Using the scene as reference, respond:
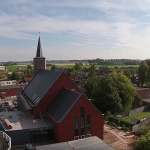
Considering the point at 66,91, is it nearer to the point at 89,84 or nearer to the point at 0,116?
the point at 0,116

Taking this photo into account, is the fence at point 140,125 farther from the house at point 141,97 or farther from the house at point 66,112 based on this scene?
the house at point 141,97

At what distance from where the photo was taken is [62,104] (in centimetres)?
2605

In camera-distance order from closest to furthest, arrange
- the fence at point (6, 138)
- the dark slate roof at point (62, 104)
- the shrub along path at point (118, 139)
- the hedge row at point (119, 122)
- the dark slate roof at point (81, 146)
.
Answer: the dark slate roof at point (81, 146) → the fence at point (6, 138) → the dark slate roof at point (62, 104) → the shrub along path at point (118, 139) → the hedge row at point (119, 122)

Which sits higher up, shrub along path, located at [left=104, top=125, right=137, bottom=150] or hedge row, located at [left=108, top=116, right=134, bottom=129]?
hedge row, located at [left=108, top=116, right=134, bottom=129]

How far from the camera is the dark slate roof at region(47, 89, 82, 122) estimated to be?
24.0 meters

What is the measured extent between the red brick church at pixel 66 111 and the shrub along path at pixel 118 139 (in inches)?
65.5

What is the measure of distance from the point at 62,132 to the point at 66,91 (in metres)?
6.91

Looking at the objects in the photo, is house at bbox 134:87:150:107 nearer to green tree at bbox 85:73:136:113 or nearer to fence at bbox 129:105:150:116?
fence at bbox 129:105:150:116

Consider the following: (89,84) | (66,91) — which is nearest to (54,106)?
(66,91)

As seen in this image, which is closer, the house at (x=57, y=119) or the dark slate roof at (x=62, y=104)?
the house at (x=57, y=119)

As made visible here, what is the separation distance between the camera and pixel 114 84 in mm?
39312

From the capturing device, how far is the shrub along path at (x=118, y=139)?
24.3m

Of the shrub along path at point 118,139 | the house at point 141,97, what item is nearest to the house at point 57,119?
the shrub along path at point 118,139

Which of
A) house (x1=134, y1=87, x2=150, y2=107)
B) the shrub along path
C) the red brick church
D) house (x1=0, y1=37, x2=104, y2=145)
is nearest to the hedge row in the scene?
the shrub along path
